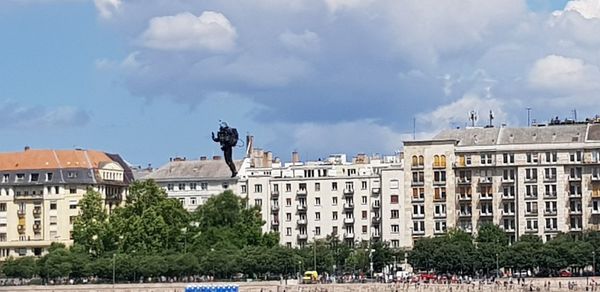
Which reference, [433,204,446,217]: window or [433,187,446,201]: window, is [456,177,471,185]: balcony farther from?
[433,204,446,217]: window

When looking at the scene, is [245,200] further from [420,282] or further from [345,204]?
[420,282]

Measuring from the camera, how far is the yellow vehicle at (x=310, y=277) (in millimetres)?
113125

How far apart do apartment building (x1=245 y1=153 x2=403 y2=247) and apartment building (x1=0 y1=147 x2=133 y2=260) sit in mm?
16642

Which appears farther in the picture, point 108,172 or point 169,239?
point 108,172

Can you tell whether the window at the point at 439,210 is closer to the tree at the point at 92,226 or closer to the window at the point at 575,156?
the window at the point at 575,156

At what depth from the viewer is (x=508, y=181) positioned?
13175cm

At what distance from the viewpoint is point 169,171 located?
518 feet

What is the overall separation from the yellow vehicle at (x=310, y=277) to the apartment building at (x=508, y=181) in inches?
781

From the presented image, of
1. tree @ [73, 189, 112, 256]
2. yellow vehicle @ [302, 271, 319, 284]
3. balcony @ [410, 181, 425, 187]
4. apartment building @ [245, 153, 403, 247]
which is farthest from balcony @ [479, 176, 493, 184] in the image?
tree @ [73, 189, 112, 256]

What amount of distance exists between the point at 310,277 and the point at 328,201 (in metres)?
27.2

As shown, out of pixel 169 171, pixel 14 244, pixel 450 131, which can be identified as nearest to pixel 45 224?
pixel 14 244

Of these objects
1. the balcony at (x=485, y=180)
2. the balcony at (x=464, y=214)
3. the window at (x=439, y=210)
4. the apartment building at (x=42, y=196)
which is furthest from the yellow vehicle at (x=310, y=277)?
the apartment building at (x=42, y=196)

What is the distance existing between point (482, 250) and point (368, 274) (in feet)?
38.3

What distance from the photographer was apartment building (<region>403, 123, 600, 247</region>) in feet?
423
